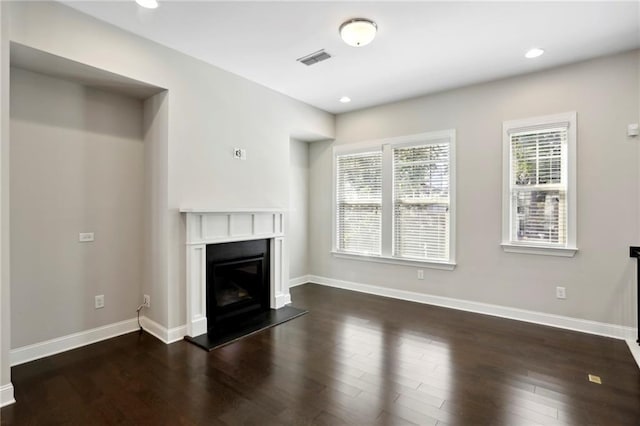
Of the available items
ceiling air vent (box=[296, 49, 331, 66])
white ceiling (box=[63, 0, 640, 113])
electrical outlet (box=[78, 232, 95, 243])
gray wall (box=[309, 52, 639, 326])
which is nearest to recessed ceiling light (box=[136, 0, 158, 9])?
white ceiling (box=[63, 0, 640, 113])

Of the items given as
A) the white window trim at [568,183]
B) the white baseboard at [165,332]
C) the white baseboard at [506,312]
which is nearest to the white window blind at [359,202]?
the white baseboard at [506,312]

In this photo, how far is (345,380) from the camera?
101 inches

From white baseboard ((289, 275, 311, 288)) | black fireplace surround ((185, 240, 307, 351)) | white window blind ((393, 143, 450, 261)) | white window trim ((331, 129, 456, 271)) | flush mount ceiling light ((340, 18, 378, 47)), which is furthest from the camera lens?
white baseboard ((289, 275, 311, 288))

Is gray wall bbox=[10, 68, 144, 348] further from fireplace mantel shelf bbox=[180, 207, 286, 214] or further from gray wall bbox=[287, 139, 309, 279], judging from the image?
gray wall bbox=[287, 139, 309, 279]

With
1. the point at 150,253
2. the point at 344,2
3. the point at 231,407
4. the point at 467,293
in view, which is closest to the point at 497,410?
the point at 231,407

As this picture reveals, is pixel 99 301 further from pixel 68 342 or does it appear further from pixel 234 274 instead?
pixel 234 274

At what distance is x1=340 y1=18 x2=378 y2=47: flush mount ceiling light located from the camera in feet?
9.16

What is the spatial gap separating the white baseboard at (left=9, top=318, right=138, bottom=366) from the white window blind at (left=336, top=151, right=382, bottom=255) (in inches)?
131

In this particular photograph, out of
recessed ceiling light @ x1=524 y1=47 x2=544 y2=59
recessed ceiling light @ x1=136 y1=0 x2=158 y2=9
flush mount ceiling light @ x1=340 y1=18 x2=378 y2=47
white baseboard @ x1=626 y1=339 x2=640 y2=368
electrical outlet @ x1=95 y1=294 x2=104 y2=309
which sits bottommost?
white baseboard @ x1=626 y1=339 x2=640 y2=368

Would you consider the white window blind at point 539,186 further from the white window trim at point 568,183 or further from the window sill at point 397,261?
the window sill at point 397,261

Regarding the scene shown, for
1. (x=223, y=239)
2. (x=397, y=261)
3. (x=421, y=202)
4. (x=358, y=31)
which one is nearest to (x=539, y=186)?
(x=421, y=202)

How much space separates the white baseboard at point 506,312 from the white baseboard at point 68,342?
3212 mm

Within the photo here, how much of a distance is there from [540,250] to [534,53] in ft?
7.15

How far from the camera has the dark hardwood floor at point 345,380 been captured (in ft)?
7.01
